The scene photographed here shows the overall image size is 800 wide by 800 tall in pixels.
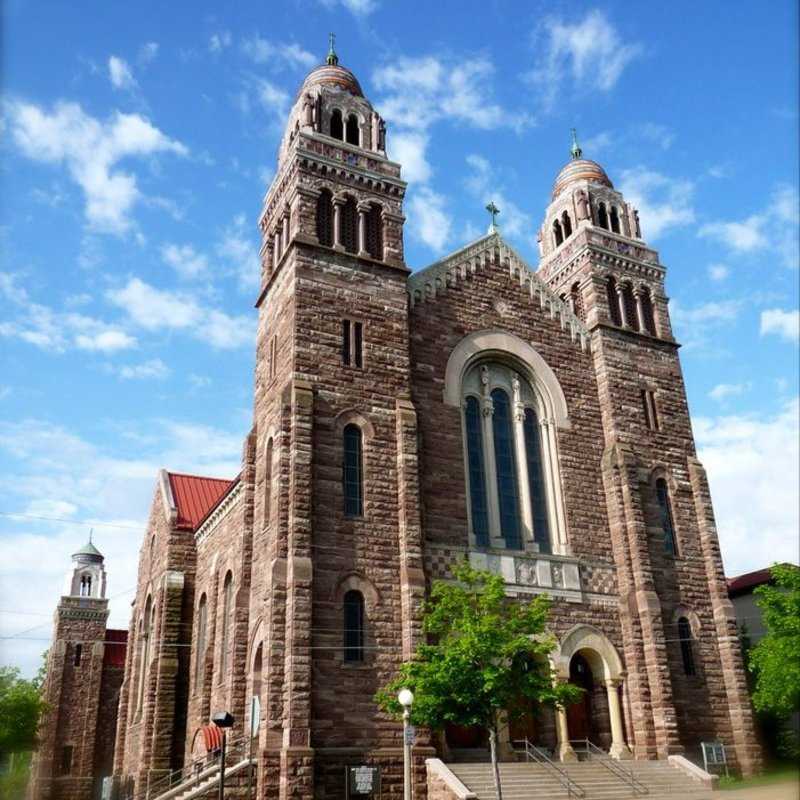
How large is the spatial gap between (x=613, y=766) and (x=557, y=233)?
73.1 ft

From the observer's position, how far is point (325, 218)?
29.9 m

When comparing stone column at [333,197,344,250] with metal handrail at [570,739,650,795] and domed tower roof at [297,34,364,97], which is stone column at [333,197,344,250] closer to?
domed tower roof at [297,34,364,97]

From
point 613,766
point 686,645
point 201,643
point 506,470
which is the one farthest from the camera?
point 201,643

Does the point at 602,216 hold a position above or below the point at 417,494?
above

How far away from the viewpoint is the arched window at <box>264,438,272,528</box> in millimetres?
25922

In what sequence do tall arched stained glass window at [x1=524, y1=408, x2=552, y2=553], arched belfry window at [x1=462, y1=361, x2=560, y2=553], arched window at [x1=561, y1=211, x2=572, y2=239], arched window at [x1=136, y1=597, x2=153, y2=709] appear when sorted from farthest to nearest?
arched window at [x1=136, y1=597, x2=153, y2=709] → arched window at [x1=561, y1=211, x2=572, y2=239] → tall arched stained glass window at [x1=524, y1=408, x2=552, y2=553] → arched belfry window at [x1=462, y1=361, x2=560, y2=553]

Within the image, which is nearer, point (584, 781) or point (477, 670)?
point (477, 670)

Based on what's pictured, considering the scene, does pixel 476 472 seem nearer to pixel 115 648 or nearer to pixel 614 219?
pixel 614 219

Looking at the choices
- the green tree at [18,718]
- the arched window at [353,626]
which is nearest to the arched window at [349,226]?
the arched window at [353,626]

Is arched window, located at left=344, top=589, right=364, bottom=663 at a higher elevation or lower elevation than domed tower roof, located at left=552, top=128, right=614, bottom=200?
lower

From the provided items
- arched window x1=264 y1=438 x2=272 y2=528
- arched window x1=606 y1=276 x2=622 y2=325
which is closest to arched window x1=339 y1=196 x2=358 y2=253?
arched window x1=264 y1=438 x2=272 y2=528

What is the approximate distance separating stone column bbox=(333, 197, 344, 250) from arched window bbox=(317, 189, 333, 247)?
0.18m

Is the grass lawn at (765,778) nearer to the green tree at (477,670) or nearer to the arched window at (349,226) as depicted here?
the green tree at (477,670)

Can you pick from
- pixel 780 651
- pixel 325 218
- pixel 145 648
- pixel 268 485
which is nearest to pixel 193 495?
pixel 145 648
